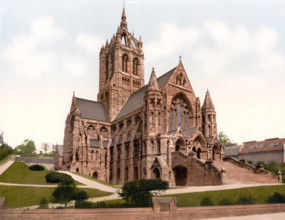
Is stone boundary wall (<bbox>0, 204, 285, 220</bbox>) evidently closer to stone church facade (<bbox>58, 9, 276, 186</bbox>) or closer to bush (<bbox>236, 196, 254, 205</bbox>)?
bush (<bbox>236, 196, 254, 205</bbox>)

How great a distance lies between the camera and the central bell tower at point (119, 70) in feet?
228

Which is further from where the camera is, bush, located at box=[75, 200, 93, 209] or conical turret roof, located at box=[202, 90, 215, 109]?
conical turret roof, located at box=[202, 90, 215, 109]

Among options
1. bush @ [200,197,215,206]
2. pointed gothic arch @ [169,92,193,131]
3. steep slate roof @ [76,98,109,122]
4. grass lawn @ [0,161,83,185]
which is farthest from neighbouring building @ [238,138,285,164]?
grass lawn @ [0,161,83,185]

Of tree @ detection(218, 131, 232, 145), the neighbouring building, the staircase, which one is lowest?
the staircase

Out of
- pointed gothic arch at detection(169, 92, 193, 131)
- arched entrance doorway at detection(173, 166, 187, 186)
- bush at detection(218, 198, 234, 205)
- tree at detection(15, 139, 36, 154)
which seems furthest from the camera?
tree at detection(15, 139, 36, 154)

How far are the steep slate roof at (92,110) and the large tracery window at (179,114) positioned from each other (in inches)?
807

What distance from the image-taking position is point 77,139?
6128 centimetres

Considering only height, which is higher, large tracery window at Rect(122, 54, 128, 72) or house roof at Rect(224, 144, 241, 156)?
large tracery window at Rect(122, 54, 128, 72)

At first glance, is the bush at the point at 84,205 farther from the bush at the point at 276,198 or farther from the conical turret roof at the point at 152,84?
the conical turret roof at the point at 152,84

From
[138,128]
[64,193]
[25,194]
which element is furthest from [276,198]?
[138,128]

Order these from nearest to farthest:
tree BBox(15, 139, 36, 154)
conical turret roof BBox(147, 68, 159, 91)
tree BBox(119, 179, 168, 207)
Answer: tree BBox(119, 179, 168, 207)
conical turret roof BBox(147, 68, 159, 91)
tree BBox(15, 139, 36, 154)

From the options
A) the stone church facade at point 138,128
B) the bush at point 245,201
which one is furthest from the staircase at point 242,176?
the bush at point 245,201

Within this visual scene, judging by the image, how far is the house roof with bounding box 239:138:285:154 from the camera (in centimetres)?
7062

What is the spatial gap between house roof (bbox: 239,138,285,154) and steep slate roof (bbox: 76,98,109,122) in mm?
41058
